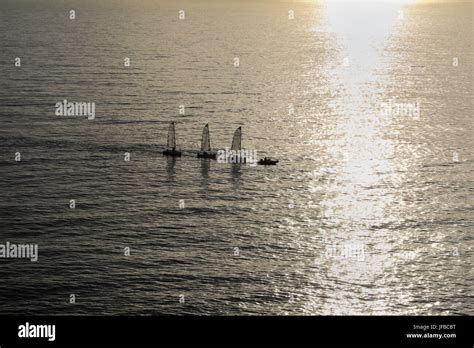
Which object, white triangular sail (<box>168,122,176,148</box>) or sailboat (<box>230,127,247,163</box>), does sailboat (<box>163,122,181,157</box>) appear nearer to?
white triangular sail (<box>168,122,176,148</box>)

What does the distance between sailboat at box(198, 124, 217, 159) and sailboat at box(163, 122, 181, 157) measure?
4640mm

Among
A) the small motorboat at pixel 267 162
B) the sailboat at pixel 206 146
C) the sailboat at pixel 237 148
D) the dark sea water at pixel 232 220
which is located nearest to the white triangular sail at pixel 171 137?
the dark sea water at pixel 232 220

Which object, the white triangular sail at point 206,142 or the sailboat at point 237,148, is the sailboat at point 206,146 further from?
the sailboat at point 237,148

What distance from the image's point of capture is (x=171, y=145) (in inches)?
6506

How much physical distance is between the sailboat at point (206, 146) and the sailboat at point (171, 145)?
183 inches

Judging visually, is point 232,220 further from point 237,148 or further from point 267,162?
point 237,148

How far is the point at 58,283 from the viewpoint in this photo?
104500 millimetres

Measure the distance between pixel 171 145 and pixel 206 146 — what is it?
685 cm

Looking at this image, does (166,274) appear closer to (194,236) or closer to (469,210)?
(194,236)

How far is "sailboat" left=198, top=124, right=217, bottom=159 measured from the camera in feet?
534

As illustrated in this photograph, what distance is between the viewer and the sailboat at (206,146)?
163 metres

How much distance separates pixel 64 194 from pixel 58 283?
33005mm
